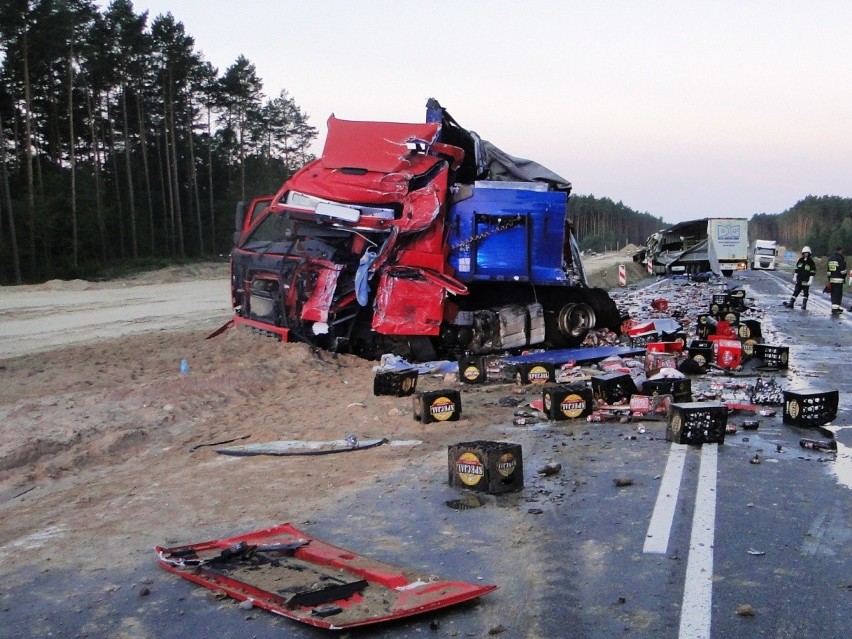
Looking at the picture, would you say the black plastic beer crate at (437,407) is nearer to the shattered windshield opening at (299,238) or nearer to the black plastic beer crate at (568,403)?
the black plastic beer crate at (568,403)

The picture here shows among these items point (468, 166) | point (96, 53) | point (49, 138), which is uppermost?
point (96, 53)

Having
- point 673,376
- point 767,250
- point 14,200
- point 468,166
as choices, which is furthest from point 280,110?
point 673,376

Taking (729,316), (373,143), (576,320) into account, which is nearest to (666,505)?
(373,143)

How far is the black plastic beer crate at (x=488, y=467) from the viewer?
208 inches

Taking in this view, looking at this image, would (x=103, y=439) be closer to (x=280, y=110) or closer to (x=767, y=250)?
(x=767, y=250)

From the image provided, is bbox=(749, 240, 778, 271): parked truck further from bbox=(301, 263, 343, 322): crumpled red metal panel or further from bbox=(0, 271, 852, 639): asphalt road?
bbox=(0, 271, 852, 639): asphalt road

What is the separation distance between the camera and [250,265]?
11.7 meters

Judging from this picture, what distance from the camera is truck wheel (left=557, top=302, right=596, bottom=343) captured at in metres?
13.4

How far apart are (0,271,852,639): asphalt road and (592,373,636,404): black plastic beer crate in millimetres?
1435

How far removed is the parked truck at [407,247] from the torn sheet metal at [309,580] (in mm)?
6779

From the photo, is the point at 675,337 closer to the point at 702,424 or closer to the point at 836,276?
the point at 702,424

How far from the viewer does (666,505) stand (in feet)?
16.3

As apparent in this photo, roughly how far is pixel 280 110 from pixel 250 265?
190 ft

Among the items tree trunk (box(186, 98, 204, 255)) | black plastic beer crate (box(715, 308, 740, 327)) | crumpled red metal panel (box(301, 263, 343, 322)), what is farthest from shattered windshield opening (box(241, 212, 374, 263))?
tree trunk (box(186, 98, 204, 255))
